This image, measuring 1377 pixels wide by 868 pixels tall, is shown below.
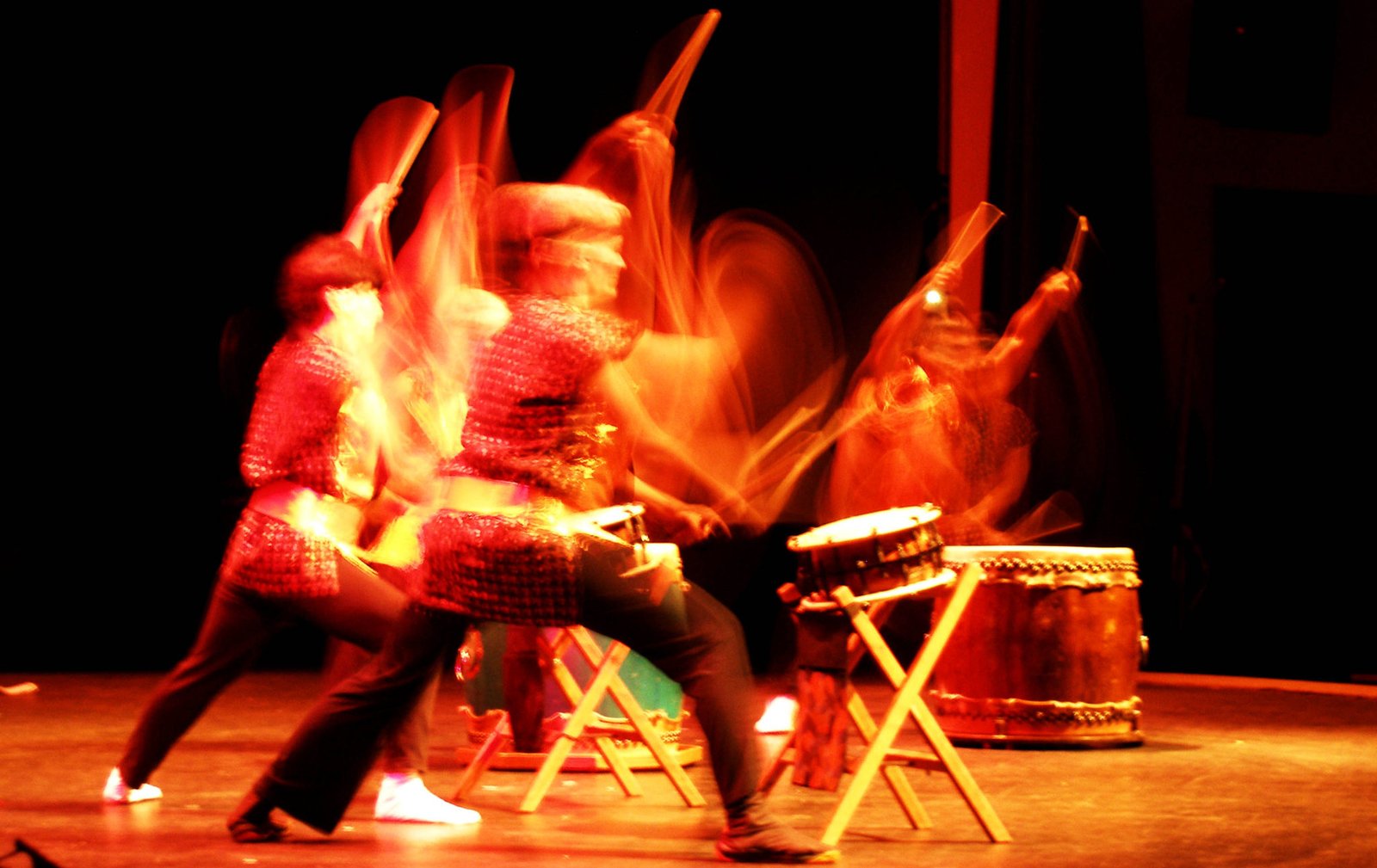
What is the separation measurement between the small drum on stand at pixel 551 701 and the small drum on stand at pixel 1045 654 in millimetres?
1078

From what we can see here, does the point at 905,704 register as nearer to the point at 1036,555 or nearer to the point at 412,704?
the point at 412,704

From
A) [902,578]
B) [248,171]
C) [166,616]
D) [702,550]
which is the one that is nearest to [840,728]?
[902,578]

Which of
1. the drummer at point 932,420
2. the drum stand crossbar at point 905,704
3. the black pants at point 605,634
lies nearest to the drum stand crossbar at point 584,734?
the drum stand crossbar at point 905,704

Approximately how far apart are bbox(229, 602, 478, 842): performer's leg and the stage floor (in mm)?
124

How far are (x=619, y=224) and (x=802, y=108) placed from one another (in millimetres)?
4997

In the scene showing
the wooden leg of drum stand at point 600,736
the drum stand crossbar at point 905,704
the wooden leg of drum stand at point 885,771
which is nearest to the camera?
the drum stand crossbar at point 905,704

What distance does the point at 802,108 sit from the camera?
27.8 feet

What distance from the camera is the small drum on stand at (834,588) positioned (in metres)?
3.90

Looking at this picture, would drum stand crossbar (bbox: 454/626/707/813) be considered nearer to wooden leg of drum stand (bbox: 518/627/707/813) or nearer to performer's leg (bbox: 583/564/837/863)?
wooden leg of drum stand (bbox: 518/627/707/813)

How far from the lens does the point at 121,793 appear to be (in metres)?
4.37

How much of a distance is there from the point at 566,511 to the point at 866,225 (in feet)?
17.8

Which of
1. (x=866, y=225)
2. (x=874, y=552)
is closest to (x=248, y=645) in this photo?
(x=874, y=552)

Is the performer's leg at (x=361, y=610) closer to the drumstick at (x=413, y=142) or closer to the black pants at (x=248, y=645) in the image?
the black pants at (x=248, y=645)

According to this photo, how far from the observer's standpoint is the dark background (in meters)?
8.31
